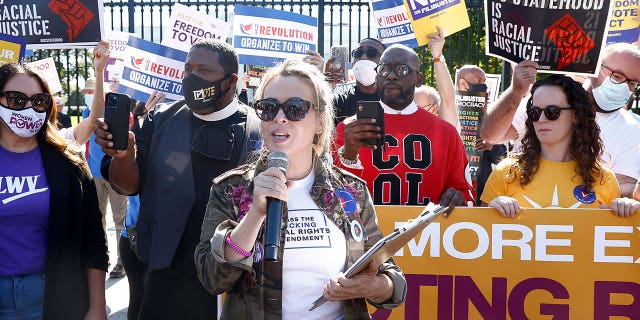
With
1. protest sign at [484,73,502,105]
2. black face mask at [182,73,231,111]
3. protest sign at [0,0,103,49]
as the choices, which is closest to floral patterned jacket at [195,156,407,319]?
black face mask at [182,73,231,111]

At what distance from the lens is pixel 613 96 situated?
4.76 m

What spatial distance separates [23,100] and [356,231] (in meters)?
1.78

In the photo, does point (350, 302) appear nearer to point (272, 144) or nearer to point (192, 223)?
point (272, 144)

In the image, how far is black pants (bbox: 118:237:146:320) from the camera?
4.30m

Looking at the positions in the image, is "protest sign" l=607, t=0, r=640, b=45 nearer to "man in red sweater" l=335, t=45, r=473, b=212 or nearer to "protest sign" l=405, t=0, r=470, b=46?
"protest sign" l=405, t=0, r=470, b=46

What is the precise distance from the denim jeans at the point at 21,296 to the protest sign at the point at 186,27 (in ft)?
12.2

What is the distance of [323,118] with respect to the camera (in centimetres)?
278

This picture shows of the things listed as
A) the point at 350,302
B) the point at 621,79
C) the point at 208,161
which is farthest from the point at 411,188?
the point at 350,302

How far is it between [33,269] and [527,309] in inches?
102

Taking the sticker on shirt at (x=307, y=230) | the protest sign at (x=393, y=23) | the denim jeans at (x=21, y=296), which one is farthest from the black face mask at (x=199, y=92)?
the protest sign at (x=393, y=23)

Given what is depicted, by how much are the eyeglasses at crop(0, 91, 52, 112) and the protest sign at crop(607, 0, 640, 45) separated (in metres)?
5.05

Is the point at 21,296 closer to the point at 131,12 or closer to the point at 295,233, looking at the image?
the point at 295,233

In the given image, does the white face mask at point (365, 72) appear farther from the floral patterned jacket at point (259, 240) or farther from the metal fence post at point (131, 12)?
the metal fence post at point (131, 12)

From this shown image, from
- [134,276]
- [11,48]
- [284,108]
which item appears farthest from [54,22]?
[284,108]
